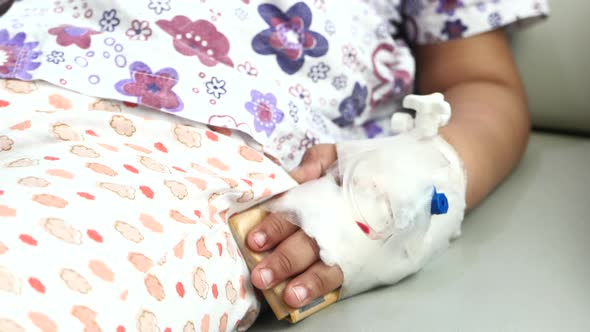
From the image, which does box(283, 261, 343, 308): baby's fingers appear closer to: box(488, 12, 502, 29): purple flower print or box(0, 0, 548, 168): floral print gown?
box(0, 0, 548, 168): floral print gown

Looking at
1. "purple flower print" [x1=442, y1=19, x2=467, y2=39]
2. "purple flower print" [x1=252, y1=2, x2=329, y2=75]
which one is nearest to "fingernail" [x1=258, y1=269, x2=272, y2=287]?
"purple flower print" [x1=252, y1=2, x2=329, y2=75]

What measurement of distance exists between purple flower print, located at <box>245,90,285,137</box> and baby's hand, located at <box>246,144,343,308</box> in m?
0.09

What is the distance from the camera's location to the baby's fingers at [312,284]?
0.55 m

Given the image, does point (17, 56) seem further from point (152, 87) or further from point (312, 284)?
point (312, 284)

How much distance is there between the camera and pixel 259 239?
572 mm

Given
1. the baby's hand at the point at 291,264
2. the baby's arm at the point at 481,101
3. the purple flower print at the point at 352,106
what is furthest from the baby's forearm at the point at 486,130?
the baby's hand at the point at 291,264

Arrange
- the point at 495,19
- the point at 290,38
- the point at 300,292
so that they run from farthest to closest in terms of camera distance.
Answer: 1. the point at 495,19
2. the point at 290,38
3. the point at 300,292

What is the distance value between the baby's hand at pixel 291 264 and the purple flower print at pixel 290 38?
18cm

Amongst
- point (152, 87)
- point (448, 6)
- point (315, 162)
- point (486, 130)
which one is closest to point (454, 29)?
point (448, 6)

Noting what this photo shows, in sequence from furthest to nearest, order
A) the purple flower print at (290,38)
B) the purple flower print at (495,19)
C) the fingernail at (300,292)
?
the purple flower print at (495,19)
the purple flower print at (290,38)
the fingernail at (300,292)

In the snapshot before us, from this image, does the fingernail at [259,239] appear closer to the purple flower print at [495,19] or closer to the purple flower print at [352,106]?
the purple flower print at [352,106]

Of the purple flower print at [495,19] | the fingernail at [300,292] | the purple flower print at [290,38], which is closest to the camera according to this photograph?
the fingernail at [300,292]

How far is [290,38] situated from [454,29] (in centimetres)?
24

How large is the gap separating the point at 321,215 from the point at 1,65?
300mm
